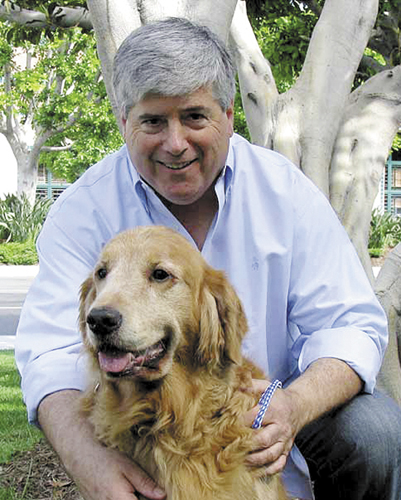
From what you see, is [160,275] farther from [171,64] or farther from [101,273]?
[171,64]

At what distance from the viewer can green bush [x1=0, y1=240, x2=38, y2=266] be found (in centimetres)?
2241

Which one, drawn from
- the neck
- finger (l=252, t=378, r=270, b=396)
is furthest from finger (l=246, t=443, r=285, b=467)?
the neck

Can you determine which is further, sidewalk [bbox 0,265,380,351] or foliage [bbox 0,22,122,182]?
foliage [bbox 0,22,122,182]

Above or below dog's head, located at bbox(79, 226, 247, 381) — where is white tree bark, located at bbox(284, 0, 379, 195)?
above

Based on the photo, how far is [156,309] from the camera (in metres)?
2.65

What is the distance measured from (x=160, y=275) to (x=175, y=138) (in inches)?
25.6

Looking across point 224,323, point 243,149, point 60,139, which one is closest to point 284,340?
point 224,323

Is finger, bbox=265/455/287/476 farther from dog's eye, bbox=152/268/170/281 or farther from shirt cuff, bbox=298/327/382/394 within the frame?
dog's eye, bbox=152/268/170/281

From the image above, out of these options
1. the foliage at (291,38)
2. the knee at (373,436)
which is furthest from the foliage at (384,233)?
the knee at (373,436)

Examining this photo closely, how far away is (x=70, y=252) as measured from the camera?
3.31 metres

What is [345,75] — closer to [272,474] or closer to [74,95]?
[272,474]

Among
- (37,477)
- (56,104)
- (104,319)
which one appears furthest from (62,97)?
(104,319)

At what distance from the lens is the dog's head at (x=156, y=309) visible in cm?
253

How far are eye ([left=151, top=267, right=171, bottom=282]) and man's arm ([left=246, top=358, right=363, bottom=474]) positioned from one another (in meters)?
0.54
